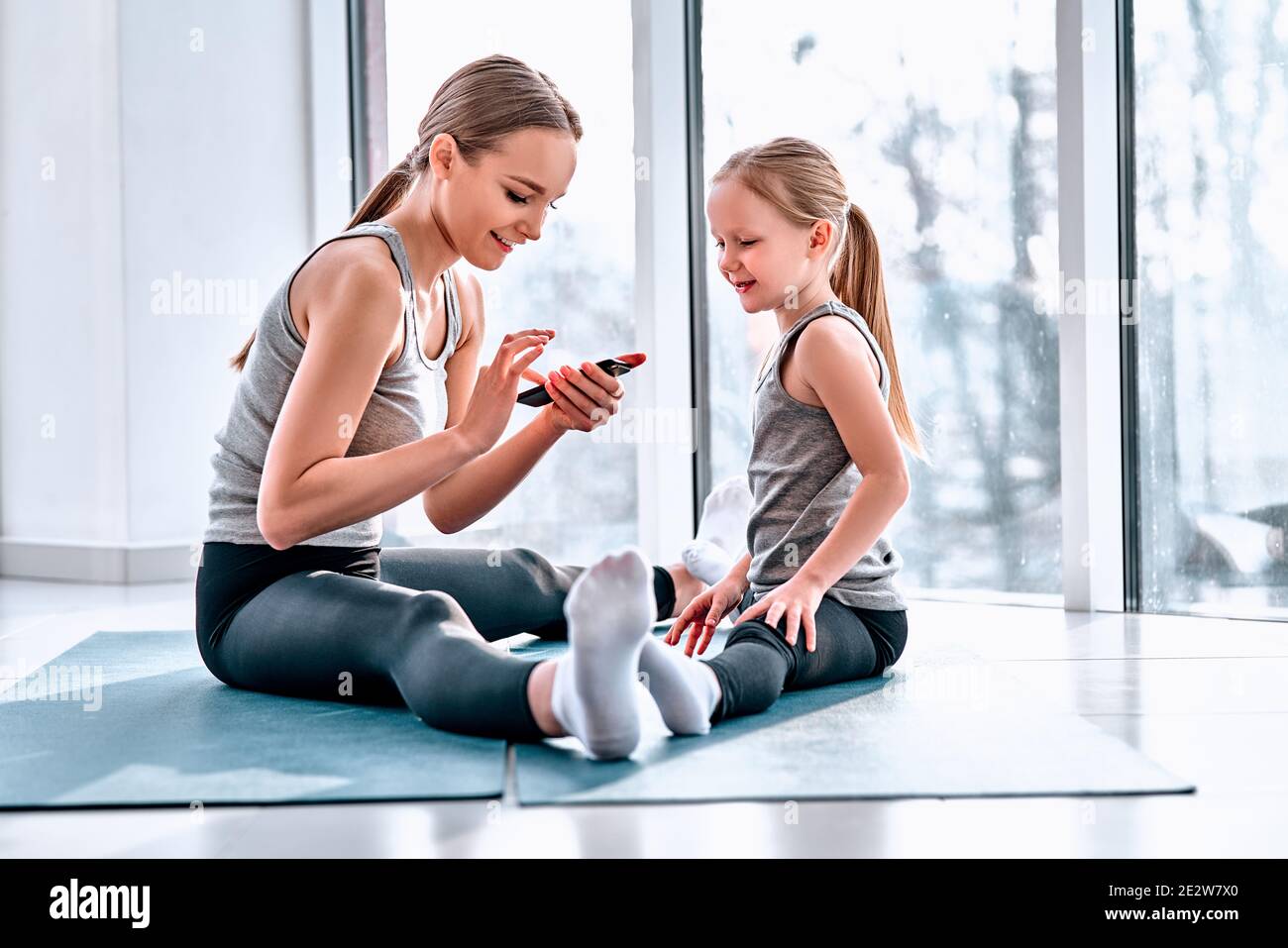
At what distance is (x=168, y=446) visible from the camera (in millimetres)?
2754

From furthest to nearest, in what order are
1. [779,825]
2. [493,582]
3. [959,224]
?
[959,224], [493,582], [779,825]

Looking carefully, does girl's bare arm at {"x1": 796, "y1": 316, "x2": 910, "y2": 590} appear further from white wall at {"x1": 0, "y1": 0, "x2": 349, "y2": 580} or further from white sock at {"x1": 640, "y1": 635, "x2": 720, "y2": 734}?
white wall at {"x1": 0, "y1": 0, "x2": 349, "y2": 580}

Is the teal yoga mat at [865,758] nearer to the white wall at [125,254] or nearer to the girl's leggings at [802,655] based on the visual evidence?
the girl's leggings at [802,655]

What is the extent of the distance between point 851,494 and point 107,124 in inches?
79.8

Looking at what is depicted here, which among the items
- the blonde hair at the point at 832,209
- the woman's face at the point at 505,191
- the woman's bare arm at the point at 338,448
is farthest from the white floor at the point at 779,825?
the woman's face at the point at 505,191

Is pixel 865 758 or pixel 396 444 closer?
pixel 865 758

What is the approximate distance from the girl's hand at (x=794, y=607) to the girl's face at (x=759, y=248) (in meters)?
0.39

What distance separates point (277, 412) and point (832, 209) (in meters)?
0.74

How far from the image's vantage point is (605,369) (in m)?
1.45

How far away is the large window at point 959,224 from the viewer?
2.31 metres

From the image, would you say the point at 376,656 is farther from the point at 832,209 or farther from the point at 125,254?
the point at 125,254

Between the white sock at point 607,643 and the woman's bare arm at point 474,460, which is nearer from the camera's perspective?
the white sock at point 607,643
